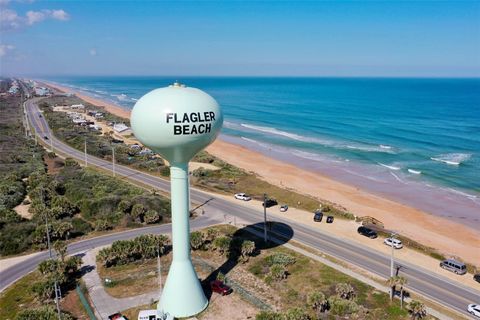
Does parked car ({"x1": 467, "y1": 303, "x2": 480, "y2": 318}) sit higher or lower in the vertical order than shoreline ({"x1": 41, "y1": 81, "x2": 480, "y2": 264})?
higher

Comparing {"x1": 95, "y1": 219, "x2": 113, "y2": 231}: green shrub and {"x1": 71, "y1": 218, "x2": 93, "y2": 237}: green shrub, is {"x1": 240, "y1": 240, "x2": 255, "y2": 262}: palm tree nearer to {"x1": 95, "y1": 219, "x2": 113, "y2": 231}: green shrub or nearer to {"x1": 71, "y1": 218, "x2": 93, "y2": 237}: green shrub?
{"x1": 95, "y1": 219, "x2": 113, "y2": 231}: green shrub

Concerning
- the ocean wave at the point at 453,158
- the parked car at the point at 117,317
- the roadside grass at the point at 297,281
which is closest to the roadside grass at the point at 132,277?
the roadside grass at the point at 297,281

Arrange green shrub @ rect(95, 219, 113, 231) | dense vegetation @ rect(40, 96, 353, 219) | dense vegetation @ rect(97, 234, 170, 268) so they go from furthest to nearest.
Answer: dense vegetation @ rect(40, 96, 353, 219), green shrub @ rect(95, 219, 113, 231), dense vegetation @ rect(97, 234, 170, 268)

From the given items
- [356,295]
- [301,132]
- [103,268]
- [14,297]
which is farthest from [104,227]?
[301,132]

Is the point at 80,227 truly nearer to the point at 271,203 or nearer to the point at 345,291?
the point at 271,203

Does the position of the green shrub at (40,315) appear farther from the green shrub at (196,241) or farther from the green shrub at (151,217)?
the green shrub at (151,217)

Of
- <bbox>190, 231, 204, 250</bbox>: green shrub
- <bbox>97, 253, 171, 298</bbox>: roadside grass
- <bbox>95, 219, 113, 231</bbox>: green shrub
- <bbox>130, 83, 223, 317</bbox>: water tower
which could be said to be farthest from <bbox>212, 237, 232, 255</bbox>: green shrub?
<bbox>95, 219, 113, 231</bbox>: green shrub
